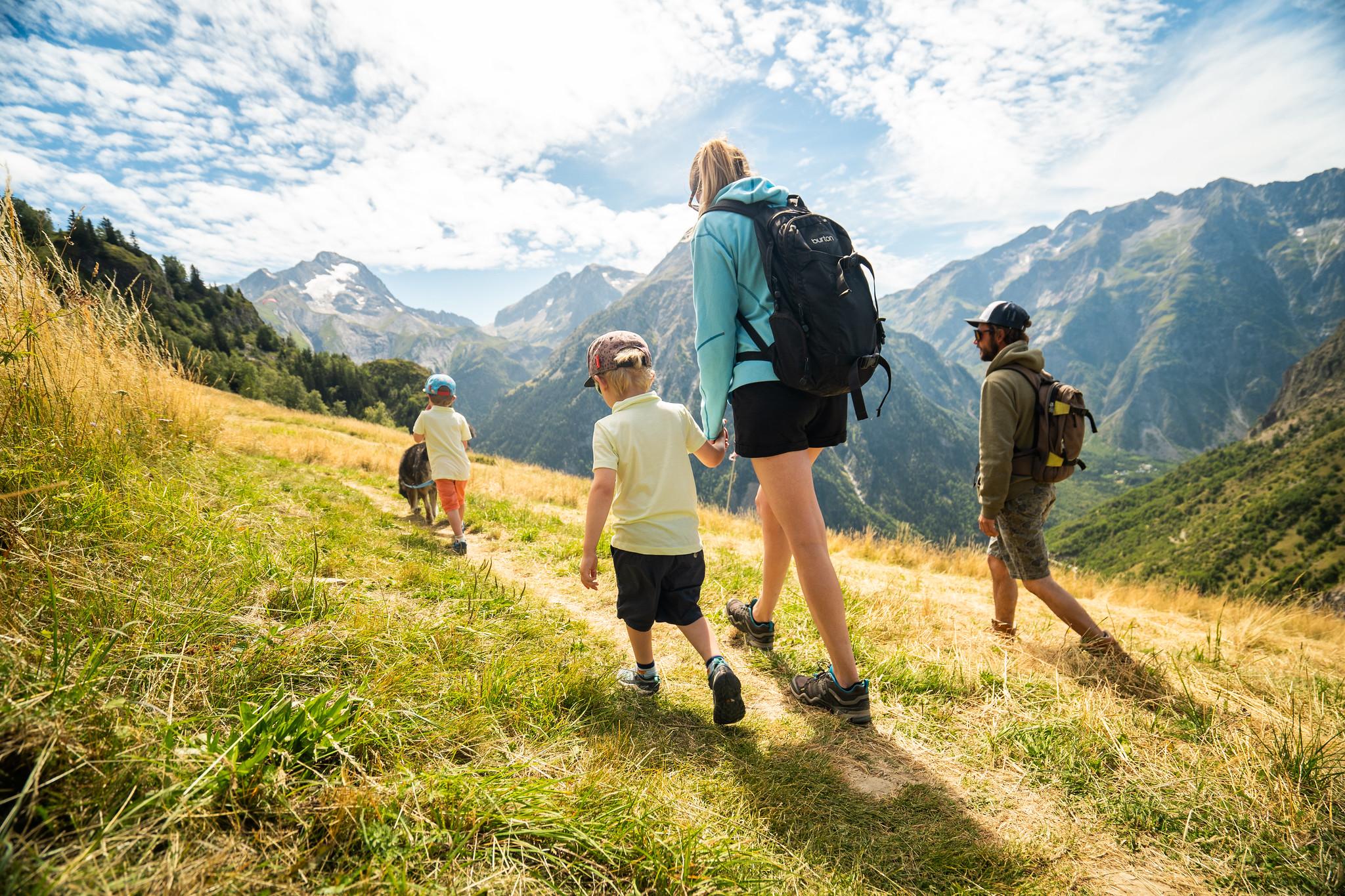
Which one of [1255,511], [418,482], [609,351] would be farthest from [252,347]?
[1255,511]

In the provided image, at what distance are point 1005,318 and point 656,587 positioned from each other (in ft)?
13.0

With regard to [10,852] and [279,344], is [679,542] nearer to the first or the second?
[10,852]

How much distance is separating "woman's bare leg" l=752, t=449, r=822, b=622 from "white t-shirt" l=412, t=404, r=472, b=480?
15.7 ft

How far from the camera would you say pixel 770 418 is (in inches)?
109

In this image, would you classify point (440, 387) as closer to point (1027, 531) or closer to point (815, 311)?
point (815, 311)

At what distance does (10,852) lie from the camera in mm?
1003

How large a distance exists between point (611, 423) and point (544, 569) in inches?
120

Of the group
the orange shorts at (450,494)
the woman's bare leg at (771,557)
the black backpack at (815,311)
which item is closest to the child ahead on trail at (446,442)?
the orange shorts at (450,494)

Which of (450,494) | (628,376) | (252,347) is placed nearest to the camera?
(628,376)

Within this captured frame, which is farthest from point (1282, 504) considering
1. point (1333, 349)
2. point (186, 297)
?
point (186, 297)

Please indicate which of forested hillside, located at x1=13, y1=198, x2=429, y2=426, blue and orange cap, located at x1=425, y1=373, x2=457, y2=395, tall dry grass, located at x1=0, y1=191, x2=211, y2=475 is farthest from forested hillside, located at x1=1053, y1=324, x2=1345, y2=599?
forested hillside, located at x1=13, y1=198, x2=429, y2=426

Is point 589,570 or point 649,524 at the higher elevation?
point 649,524

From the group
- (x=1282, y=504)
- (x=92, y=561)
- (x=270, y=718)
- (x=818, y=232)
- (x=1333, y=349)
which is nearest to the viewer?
(x=270, y=718)

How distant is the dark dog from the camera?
7.87 m
